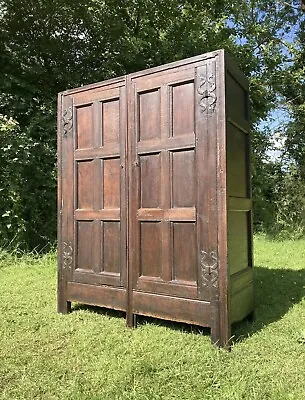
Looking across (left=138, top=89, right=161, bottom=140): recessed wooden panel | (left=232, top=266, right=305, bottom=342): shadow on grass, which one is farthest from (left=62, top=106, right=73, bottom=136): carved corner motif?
(left=232, top=266, right=305, bottom=342): shadow on grass

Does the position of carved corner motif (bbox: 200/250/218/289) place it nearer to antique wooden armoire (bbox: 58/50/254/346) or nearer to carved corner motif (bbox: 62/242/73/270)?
antique wooden armoire (bbox: 58/50/254/346)

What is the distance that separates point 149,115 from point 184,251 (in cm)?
110

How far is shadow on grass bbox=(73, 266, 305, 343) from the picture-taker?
112 inches

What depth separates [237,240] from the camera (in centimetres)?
286

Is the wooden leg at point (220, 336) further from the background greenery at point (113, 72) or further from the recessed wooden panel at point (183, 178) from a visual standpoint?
the background greenery at point (113, 72)

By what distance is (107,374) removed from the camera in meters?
2.13

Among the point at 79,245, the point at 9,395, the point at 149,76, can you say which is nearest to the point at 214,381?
the point at 9,395

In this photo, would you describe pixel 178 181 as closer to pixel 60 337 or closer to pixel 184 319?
pixel 184 319

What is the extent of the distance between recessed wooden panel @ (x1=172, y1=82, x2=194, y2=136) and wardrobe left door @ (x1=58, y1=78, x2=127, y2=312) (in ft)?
1.52

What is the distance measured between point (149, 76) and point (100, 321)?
2.03 m

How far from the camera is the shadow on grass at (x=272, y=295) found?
114 inches

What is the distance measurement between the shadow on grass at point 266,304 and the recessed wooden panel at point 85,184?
100 centimetres

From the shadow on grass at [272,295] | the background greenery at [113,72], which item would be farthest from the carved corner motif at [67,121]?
the background greenery at [113,72]

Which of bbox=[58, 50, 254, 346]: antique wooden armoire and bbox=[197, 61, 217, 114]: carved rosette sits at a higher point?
bbox=[197, 61, 217, 114]: carved rosette
